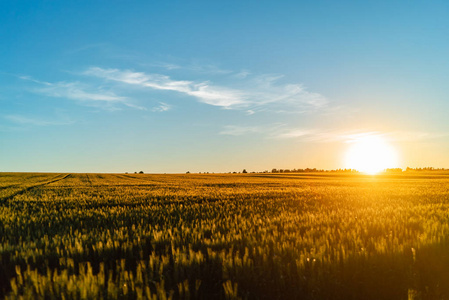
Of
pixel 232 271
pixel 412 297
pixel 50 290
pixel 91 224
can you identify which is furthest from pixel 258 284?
pixel 91 224

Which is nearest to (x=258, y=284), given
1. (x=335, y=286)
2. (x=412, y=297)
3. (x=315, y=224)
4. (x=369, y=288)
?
(x=335, y=286)

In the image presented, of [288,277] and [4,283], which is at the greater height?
[288,277]

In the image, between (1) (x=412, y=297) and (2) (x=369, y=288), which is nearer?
(1) (x=412, y=297)

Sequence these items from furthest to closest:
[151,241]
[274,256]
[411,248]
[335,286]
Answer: [151,241]
[411,248]
[274,256]
[335,286]

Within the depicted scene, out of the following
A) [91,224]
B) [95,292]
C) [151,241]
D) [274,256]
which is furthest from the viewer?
[91,224]

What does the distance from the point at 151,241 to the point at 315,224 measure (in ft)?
11.1

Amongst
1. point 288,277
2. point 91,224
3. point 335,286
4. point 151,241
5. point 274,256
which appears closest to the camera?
point 335,286

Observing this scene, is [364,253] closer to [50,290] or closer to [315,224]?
[315,224]

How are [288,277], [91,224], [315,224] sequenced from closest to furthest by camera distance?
[288,277], [315,224], [91,224]

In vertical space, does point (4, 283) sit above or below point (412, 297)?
below

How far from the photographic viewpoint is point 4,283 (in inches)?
149

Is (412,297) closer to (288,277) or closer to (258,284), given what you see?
(288,277)

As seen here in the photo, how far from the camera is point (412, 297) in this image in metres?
2.75

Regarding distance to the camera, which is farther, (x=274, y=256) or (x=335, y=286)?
(x=274, y=256)
